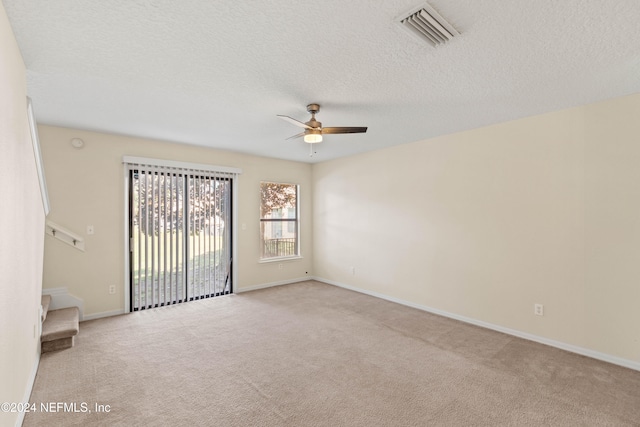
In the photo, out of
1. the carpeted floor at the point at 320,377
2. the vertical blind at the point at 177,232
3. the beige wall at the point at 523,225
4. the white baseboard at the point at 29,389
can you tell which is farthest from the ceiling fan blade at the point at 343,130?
the white baseboard at the point at 29,389

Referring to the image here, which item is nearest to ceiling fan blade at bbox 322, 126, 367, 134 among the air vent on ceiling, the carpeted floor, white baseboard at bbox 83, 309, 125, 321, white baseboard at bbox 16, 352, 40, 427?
the air vent on ceiling

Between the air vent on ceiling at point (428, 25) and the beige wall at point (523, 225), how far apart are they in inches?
85.7

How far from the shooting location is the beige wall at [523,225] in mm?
2729

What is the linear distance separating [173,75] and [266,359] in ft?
8.72

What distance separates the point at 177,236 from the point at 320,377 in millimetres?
3206

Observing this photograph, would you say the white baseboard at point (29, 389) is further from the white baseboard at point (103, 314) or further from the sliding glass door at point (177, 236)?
the sliding glass door at point (177, 236)

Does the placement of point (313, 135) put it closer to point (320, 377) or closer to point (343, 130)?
point (343, 130)

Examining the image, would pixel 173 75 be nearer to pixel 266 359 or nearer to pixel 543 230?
pixel 266 359

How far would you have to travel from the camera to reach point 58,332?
286 cm

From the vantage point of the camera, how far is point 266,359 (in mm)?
2764

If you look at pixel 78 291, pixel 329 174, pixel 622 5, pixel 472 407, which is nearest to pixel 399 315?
pixel 472 407

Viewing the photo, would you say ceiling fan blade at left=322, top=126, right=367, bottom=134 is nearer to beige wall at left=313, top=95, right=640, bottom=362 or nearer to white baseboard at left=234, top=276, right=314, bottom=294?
beige wall at left=313, top=95, right=640, bottom=362

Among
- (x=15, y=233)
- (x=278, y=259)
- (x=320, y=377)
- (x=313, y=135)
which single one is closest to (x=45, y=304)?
(x=15, y=233)

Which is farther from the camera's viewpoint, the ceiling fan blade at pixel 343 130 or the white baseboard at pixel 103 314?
the white baseboard at pixel 103 314
